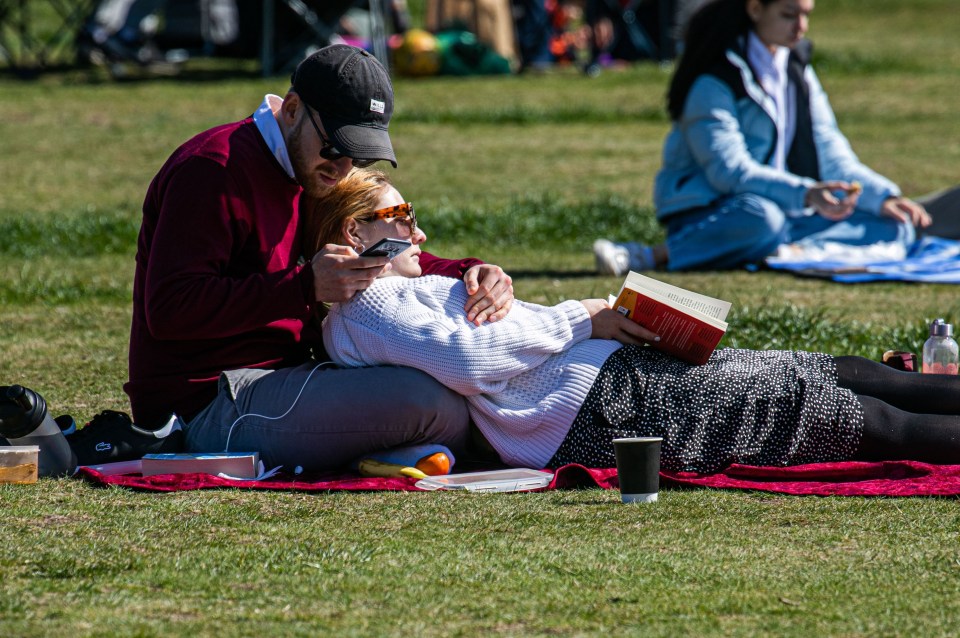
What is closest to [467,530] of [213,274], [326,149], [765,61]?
[213,274]

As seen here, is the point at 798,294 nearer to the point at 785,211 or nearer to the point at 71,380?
the point at 785,211

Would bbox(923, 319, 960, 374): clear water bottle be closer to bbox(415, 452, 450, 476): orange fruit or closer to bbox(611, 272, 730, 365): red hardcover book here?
bbox(611, 272, 730, 365): red hardcover book

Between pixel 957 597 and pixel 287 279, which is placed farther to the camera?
pixel 287 279

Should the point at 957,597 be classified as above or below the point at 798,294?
above

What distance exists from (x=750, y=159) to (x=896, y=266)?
1066 mm

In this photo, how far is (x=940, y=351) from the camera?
4.94 metres

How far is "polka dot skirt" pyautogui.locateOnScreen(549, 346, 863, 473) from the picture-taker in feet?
13.8

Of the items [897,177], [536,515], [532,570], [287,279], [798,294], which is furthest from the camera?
[897,177]

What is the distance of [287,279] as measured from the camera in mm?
4168

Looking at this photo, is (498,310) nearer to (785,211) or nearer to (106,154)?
(785,211)

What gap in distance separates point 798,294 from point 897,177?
217 inches

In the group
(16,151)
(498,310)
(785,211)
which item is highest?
(498,310)

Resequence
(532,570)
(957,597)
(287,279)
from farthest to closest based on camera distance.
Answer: (287,279) < (532,570) < (957,597)

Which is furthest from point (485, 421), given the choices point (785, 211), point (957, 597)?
point (785, 211)
